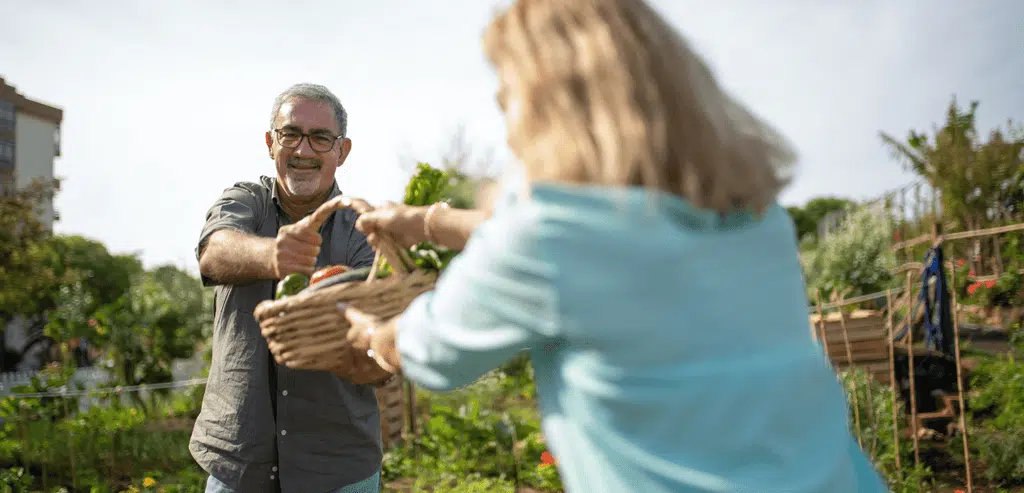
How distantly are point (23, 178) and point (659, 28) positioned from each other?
3709cm

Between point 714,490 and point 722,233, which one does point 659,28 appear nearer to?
point 722,233

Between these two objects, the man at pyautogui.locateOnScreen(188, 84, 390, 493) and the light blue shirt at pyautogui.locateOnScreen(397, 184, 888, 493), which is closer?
the light blue shirt at pyautogui.locateOnScreen(397, 184, 888, 493)

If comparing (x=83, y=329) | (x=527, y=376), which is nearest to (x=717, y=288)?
(x=527, y=376)

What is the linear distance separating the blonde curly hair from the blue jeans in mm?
1543

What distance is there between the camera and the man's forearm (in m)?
1.96

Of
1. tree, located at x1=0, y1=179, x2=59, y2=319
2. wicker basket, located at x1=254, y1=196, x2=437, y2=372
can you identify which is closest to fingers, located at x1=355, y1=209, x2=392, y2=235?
wicker basket, located at x1=254, y1=196, x2=437, y2=372

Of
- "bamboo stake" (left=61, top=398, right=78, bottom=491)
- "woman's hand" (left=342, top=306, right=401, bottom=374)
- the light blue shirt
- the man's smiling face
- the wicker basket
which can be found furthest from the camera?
"bamboo stake" (left=61, top=398, right=78, bottom=491)

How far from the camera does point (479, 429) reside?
17.3ft

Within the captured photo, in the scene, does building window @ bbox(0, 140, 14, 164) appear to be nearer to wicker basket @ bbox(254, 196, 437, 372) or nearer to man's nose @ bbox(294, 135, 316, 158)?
man's nose @ bbox(294, 135, 316, 158)

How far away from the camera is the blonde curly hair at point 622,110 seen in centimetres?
96

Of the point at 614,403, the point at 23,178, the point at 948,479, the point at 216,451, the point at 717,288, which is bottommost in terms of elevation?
the point at 948,479

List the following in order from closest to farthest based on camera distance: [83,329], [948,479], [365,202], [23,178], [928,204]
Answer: [365,202] < [948,479] < [83,329] < [928,204] < [23,178]

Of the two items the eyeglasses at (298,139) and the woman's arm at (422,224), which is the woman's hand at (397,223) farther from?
the eyeglasses at (298,139)

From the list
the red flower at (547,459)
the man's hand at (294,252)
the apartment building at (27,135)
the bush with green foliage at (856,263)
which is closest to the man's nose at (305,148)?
the man's hand at (294,252)
